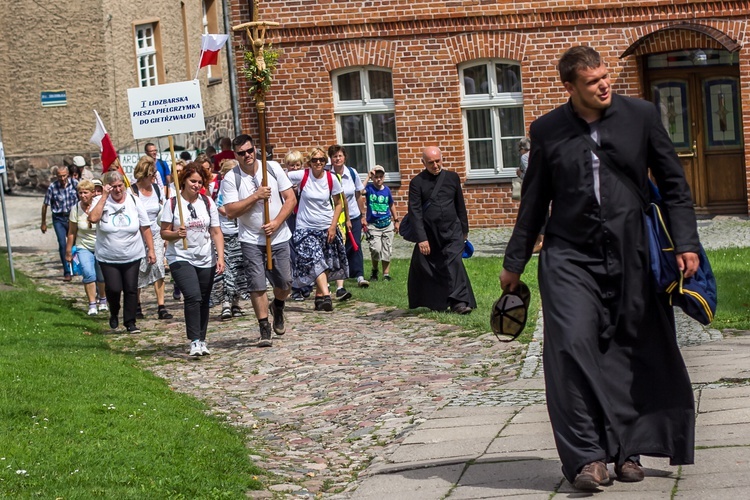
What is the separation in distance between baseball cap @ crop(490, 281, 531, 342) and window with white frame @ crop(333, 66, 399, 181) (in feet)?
53.1

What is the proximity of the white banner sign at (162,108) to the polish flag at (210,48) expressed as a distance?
2777 mm

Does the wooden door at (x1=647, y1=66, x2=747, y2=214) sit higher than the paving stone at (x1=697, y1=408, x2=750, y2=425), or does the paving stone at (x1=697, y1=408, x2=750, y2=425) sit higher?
the wooden door at (x1=647, y1=66, x2=747, y2=214)

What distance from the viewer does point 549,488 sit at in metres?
6.45

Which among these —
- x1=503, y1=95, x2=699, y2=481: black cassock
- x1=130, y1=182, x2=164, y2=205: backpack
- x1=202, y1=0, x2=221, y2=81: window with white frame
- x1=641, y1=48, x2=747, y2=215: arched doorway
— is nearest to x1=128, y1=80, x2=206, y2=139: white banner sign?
x1=130, y1=182, x2=164, y2=205: backpack

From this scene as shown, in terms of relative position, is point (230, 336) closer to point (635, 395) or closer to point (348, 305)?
point (348, 305)

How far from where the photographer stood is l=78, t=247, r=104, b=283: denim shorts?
15712 millimetres

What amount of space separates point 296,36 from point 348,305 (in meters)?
8.59

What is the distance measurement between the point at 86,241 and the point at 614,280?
1074 cm

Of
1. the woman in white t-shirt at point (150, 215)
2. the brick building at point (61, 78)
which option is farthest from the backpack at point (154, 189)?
the brick building at point (61, 78)

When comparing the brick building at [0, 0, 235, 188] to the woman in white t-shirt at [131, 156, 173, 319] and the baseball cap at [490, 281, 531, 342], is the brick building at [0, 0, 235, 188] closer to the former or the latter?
the woman in white t-shirt at [131, 156, 173, 319]

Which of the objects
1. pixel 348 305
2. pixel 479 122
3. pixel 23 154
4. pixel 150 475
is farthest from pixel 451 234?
pixel 23 154

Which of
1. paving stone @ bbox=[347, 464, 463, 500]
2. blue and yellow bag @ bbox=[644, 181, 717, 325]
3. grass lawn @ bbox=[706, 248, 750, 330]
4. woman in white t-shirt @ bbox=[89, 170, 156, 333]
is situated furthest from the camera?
woman in white t-shirt @ bbox=[89, 170, 156, 333]

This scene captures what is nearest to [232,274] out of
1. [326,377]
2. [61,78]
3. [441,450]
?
[326,377]

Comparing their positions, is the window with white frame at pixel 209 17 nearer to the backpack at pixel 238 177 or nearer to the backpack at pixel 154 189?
the backpack at pixel 154 189
